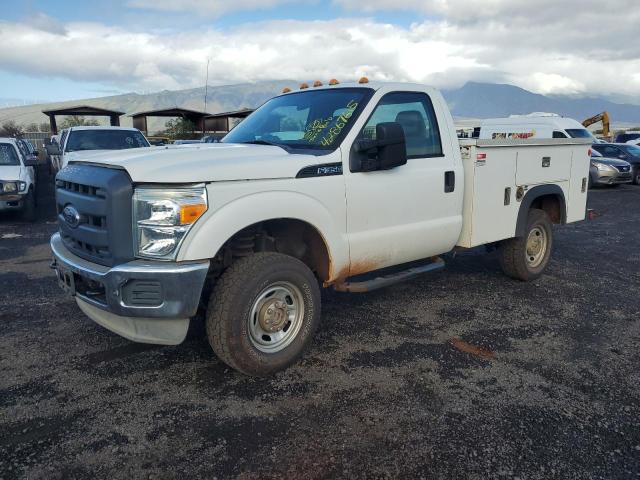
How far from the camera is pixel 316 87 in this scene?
480cm

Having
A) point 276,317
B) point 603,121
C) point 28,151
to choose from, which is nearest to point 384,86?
point 276,317

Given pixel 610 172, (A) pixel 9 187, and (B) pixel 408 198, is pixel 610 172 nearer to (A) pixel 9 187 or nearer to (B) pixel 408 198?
(B) pixel 408 198

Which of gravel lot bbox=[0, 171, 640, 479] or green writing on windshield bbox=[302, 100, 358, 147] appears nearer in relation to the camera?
gravel lot bbox=[0, 171, 640, 479]

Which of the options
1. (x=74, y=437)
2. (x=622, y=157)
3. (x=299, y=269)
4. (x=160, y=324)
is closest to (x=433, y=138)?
(x=299, y=269)

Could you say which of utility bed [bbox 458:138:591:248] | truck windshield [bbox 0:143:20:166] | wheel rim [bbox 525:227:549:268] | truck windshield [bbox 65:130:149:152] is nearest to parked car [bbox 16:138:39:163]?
truck windshield [bbox 0:143:20:166]

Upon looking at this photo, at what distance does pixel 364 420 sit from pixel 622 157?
62.6ft

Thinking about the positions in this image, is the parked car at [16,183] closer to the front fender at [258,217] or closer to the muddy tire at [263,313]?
the muddy tire at [263,313]

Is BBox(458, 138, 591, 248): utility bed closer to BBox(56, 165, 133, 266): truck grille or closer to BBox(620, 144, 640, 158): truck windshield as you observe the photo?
BBox(56, 165, 133, 266): truck grille

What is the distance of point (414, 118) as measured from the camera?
179 inches

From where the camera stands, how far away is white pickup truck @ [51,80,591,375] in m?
3.10

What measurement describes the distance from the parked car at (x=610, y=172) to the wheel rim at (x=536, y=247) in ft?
41.9

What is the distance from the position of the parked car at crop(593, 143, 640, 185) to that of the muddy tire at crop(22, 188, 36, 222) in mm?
17979

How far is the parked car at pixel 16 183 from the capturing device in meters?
9.77

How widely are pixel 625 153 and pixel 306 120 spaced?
18.3 metres
